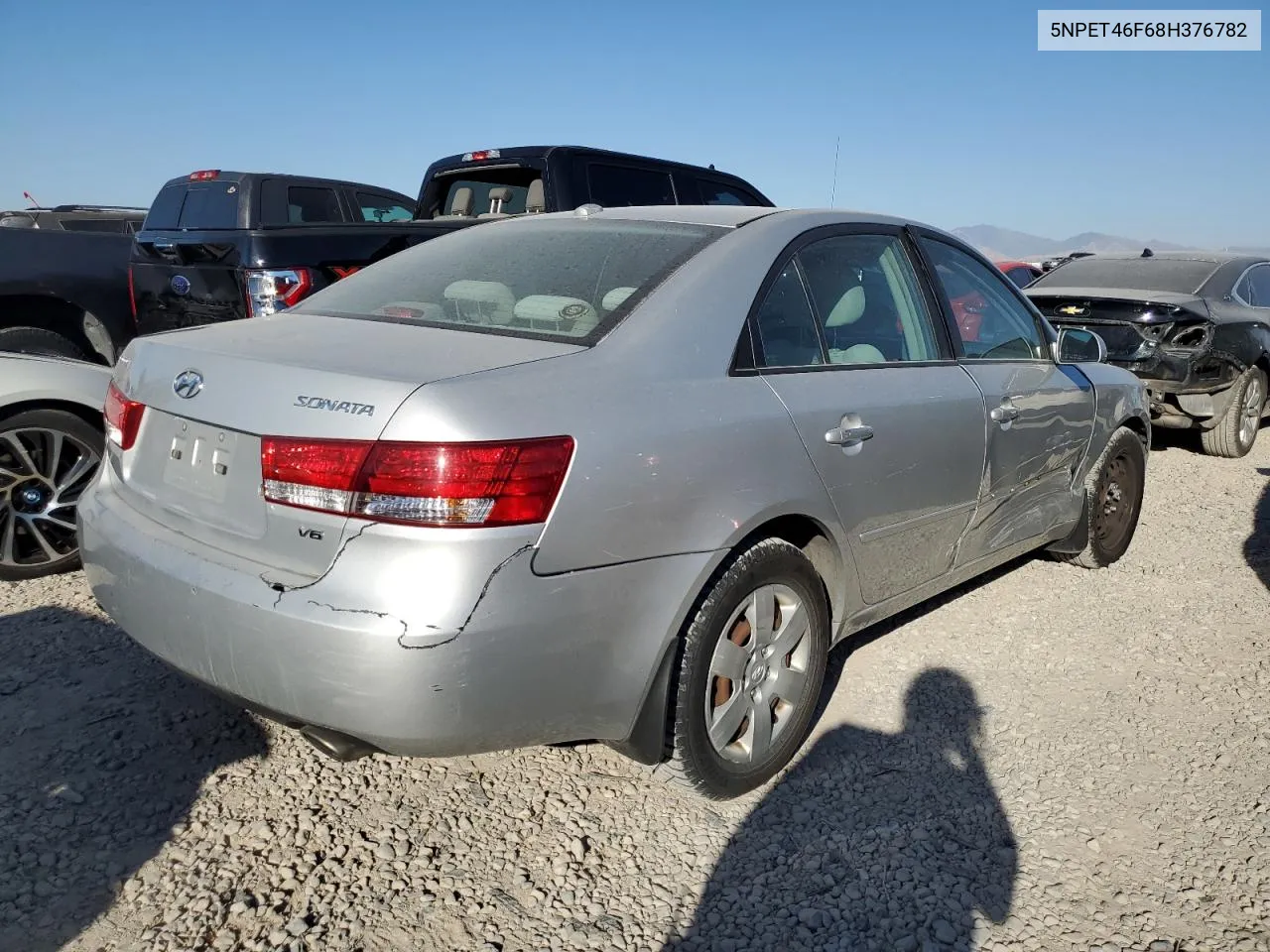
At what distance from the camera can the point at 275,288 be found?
5391 millimetres

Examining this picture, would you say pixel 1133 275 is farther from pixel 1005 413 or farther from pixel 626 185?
pixel 1005 413

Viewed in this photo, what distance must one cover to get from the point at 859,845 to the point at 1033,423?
1.92 metres

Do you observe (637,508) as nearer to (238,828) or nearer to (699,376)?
(699,376)

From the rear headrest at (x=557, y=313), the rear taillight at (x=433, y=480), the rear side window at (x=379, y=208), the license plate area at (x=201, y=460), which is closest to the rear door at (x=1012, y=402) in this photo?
the rear headrest at (x=557, y=313)

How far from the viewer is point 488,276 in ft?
9.84

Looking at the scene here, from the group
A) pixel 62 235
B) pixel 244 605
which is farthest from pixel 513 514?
pixel 62 235

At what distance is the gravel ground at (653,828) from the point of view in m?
2.31

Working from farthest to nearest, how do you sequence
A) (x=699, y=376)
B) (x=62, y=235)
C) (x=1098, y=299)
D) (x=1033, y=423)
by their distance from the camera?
(x=1098, y=299)
(x=62, y=235)
(x=1033, y=423)
(x=699, y=376)

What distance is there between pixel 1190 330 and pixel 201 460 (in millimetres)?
7121

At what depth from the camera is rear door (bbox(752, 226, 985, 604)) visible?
9.41 feet

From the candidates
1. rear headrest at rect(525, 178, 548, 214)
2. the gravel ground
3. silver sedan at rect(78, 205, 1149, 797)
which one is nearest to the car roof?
silver sedan at rect(78, 205, 1149, 797)

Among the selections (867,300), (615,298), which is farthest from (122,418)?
(867,300)

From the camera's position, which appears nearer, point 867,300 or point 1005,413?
point 867,300

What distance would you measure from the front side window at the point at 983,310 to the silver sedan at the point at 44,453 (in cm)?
347
